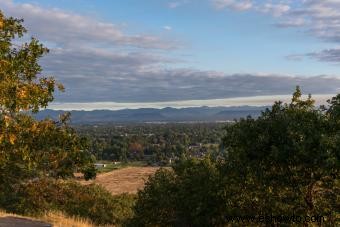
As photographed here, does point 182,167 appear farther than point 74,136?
Yes

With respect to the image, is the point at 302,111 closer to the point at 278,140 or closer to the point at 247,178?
the point at 278,140

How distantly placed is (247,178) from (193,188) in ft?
26.2

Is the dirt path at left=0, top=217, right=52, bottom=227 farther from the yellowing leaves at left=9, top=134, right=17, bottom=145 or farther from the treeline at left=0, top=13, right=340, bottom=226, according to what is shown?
the yellowing leaves at left=9, top=134, right=17, bottom=145

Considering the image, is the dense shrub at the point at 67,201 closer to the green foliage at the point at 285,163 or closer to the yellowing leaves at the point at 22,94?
the green foliage at the point at 285,163

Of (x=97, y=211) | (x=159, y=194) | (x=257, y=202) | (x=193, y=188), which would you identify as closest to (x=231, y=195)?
(x=257, y=202)

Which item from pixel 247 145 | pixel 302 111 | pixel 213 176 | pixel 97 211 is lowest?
pixel 97 211

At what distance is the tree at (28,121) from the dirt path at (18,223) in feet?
13.7

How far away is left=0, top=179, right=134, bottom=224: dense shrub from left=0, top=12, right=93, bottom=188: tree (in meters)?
22.8

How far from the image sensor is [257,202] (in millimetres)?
19031

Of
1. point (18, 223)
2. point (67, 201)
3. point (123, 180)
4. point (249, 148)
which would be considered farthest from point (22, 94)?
point (123, 180)

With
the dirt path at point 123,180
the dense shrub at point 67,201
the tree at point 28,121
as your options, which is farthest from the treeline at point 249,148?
the dirt path at point 123,180

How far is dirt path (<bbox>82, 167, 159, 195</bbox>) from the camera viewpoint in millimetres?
106106

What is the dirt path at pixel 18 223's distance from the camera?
21844 millimetres

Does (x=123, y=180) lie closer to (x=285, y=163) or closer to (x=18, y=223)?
(x=18, y=223)
